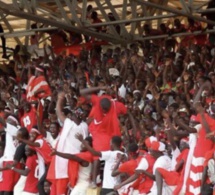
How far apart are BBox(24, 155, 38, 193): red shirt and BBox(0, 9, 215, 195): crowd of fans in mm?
16

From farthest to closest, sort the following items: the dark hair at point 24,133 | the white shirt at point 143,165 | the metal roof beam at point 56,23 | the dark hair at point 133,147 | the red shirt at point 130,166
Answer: the metal roof beam at point 56,23
the dark hair at point 24,133
the dark hair at point 133,147
the red shirt at point 130,166
the white shirt at point 143,165

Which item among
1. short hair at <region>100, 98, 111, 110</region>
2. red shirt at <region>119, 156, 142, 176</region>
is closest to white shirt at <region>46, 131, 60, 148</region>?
short hair at <region>100, 98, 111, 110</region>

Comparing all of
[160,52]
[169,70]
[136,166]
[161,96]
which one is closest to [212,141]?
[136,166]

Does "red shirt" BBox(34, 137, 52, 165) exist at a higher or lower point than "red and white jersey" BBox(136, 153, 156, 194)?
higher

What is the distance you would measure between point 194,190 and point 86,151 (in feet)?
8.30

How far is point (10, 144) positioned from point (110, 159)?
2.69m

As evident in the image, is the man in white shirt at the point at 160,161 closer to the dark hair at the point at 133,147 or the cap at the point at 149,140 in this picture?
the cap at the point at 149,140

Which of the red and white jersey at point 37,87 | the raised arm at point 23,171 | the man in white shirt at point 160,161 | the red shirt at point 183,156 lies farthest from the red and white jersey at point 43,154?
Answer: the red and white jersey at point 37,87

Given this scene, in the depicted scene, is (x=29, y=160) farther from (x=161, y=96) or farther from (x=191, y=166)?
(x=191, y=166)

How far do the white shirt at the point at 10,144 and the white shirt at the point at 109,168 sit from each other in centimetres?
237

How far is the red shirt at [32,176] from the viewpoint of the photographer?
1606 cm

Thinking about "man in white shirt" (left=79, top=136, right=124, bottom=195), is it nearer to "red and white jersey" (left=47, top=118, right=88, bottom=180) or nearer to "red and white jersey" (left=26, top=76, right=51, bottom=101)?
"red and white jersey" (left=47, top=118, right=88, bottom=180)

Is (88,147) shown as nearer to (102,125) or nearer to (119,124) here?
(102,125)

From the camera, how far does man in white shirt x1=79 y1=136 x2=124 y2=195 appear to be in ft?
48.6
